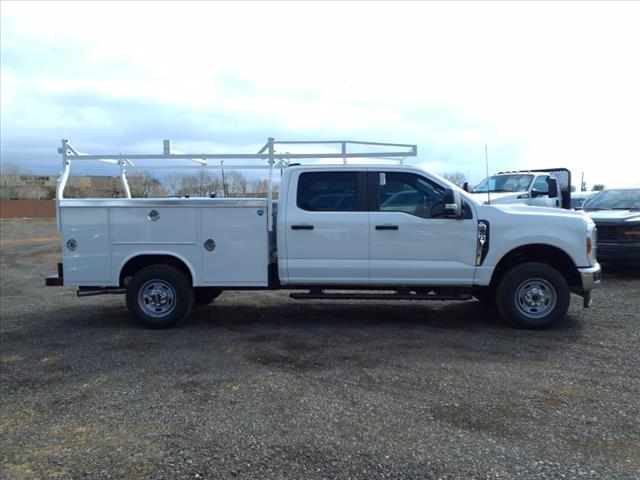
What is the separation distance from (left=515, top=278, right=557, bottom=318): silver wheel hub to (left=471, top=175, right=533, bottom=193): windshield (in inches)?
258

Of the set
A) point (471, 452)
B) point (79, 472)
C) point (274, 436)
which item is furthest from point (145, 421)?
point (471, 452)

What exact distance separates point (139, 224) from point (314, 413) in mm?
4001

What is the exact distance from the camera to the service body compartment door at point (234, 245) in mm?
7062

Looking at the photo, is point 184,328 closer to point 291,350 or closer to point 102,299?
point 291,350

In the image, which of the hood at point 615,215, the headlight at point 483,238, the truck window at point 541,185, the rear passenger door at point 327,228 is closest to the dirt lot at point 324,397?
the rear passenger door at point 327,228

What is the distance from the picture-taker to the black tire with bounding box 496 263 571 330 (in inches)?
267

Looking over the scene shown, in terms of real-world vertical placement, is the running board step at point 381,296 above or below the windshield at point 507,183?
below

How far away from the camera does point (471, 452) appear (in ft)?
12.0

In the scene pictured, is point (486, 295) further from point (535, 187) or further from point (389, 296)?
point (535, 187)

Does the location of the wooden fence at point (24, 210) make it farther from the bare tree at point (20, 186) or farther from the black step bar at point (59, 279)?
the black step bar at point (59, 279)

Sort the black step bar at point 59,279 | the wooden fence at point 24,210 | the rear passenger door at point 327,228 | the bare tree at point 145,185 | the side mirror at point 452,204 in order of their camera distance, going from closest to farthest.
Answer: the side mirror at point 452,204, the rear passenger door at point 327,228, the black step bar at point 59,279, the bare tree at point 145,185, the wooden fence at point 24,210

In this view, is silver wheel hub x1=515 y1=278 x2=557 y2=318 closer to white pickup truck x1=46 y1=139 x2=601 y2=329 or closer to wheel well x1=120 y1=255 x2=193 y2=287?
white pickup truck x1=46 y1=139 x2=601 y2=329

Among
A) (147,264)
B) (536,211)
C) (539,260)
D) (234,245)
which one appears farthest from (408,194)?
(147,264)

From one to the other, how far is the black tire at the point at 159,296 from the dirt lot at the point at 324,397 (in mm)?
273
